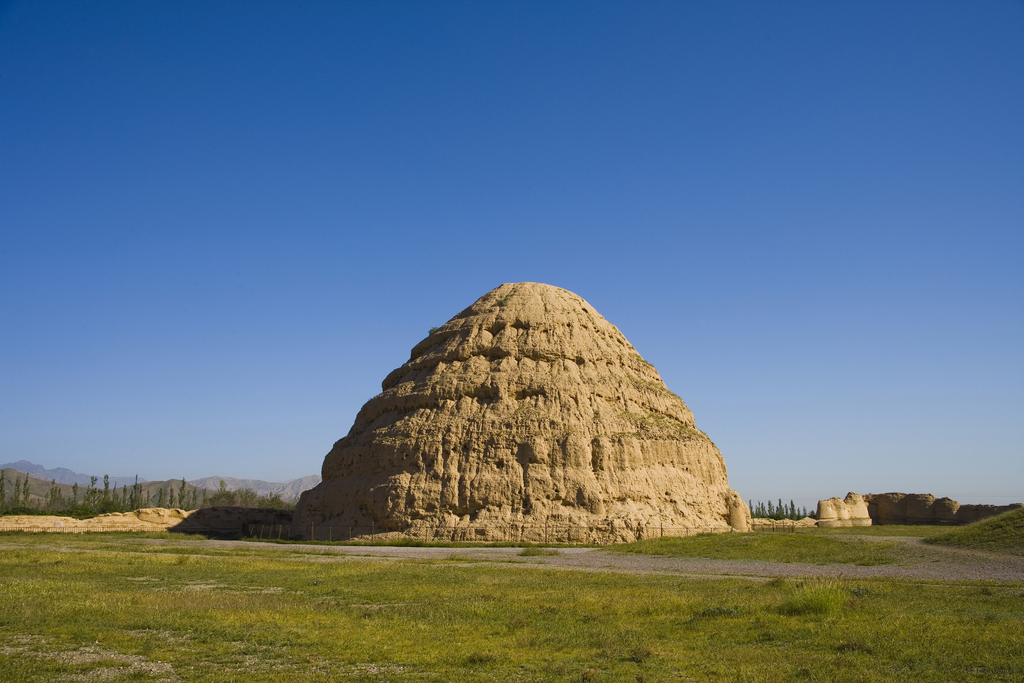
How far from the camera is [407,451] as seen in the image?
123 feet

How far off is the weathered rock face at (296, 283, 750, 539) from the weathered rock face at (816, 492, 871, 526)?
17578mm

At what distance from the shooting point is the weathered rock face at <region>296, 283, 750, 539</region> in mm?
35000

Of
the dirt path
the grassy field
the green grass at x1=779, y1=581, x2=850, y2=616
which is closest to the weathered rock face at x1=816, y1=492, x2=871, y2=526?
the dirt path

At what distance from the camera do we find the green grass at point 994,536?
2335 cm

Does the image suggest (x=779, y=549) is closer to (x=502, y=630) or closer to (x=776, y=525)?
(x=502, y=630)

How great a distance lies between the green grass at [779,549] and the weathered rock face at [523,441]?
16.6 ft

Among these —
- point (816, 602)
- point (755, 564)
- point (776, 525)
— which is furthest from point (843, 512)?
point (816, 602)

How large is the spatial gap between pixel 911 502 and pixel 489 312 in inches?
1595

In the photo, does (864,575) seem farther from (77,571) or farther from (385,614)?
(77,571)

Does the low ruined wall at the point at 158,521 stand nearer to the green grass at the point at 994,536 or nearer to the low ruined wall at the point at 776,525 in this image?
the low ruined wall at the point at 776,525

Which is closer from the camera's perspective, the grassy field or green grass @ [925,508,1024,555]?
the grassy field

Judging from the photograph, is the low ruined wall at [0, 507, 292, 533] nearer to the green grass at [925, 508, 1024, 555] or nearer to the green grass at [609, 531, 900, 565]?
the green grass at [609, 531, 900, 565]

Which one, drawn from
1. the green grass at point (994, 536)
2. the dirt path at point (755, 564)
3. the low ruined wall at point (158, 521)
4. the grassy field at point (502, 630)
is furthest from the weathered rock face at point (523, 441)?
the grassy field at point (502, 630)

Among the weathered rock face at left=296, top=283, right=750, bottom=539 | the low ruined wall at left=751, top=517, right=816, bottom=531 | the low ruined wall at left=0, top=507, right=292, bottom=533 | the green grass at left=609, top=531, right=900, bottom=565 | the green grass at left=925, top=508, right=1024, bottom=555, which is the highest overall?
the weathered rock face at left=296, top=283, right=750, bottom=539
